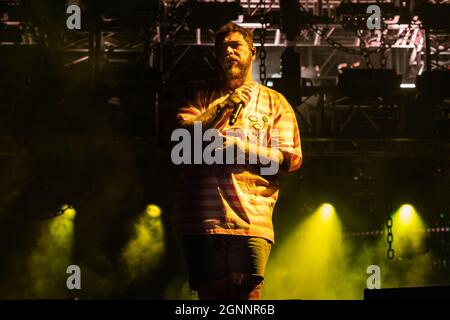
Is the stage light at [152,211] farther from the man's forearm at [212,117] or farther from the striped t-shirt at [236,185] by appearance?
the man's forearm at [212,117]

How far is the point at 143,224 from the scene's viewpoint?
1287 centimetres

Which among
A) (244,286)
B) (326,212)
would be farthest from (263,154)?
(326,212)

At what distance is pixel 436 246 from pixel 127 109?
7333 millimetres

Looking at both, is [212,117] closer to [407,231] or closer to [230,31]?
[230,31]

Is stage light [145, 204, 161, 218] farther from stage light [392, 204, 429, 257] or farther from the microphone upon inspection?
the microphone

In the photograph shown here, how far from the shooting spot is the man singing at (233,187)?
2576 millimetres

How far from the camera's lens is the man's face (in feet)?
9.02

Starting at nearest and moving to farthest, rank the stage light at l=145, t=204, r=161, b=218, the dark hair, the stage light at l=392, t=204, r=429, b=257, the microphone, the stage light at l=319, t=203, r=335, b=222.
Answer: the microphone → the dark hair → the stage light at l=145, t=204, r=161, b=218 → the stage light at l=392, t=204, r=429, b=257 → the stage light at l=319, t=203, r=335, b=222

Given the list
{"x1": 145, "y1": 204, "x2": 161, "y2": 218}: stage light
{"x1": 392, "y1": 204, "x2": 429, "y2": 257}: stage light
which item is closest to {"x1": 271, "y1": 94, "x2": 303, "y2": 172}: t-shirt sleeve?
{"x1": 145, "y1": 204, "x2": 161, "y2": 218}: stage light

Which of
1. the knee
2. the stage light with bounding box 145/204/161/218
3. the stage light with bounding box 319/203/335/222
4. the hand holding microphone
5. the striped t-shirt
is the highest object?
the hand holding microphone

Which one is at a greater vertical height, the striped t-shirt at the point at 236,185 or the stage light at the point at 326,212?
the striped t-shirt at the point at 236,185

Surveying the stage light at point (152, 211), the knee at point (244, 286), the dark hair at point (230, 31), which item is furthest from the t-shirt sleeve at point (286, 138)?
the stage light at point (152, 211)

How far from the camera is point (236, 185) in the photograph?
265 centimetres
